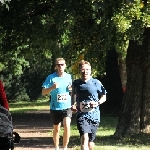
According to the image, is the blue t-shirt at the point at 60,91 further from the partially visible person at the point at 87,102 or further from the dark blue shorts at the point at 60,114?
the partially visible person at the point at 87,102

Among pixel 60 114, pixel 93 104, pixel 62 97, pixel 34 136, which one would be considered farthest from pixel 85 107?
pixel 34 136

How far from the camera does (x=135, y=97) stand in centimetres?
1691

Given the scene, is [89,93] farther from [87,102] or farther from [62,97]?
[62,97]

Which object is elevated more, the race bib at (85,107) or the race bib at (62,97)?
the race bib at (62,97)

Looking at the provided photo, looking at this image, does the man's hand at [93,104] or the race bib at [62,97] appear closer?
the man's hand at [93,104]

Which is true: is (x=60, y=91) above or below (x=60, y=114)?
above

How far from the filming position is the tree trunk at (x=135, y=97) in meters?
16.7

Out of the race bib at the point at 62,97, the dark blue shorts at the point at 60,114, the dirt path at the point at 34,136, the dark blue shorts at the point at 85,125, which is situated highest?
the race bib at the point at 62,97

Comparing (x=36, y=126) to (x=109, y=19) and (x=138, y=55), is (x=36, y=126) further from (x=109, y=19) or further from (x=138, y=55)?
(x=109, y=19)

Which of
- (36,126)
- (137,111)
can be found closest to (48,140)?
(137,111)

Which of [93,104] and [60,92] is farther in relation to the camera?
[60,92]

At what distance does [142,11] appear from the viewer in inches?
566

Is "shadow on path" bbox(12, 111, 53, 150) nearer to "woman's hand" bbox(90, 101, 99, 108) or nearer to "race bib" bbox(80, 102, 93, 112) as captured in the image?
"race bib" bbox(80, 102, 93, 112)

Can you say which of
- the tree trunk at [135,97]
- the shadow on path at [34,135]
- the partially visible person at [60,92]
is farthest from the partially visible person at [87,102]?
the tree trunk at [135,97]
